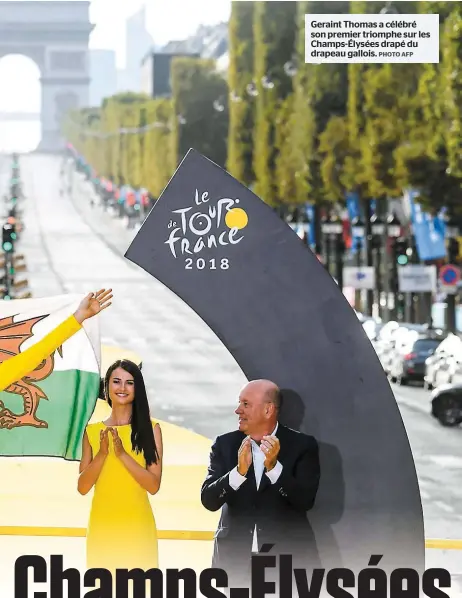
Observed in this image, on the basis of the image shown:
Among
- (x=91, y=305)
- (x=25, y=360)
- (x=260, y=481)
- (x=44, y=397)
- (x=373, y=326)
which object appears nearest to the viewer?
(x=260, y=481)

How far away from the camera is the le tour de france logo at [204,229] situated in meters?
7.69

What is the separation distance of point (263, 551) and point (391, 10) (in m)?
4.97

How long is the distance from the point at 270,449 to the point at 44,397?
74.4 inches

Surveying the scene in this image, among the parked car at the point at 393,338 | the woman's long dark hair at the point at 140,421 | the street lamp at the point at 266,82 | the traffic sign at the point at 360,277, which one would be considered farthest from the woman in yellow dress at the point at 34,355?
the street lamp at the point at 266,82

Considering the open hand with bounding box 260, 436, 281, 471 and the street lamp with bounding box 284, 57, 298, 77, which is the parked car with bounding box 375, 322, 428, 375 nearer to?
the street lamp with bounding box 284, 57, 298, 77

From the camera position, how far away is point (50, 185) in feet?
82.3

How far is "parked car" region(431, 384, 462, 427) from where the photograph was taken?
21.4m

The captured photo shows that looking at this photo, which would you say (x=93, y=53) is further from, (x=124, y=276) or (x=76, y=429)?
(x=124, y=276)

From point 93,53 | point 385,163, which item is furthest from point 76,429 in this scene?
point 385,163

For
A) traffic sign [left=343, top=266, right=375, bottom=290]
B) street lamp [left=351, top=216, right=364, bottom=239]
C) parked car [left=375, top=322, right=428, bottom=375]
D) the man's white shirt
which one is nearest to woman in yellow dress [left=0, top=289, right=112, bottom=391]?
the man's white shirt

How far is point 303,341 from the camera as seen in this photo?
765 cm

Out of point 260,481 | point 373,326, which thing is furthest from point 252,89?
point 260,481

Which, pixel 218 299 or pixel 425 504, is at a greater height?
pixel 218 299
